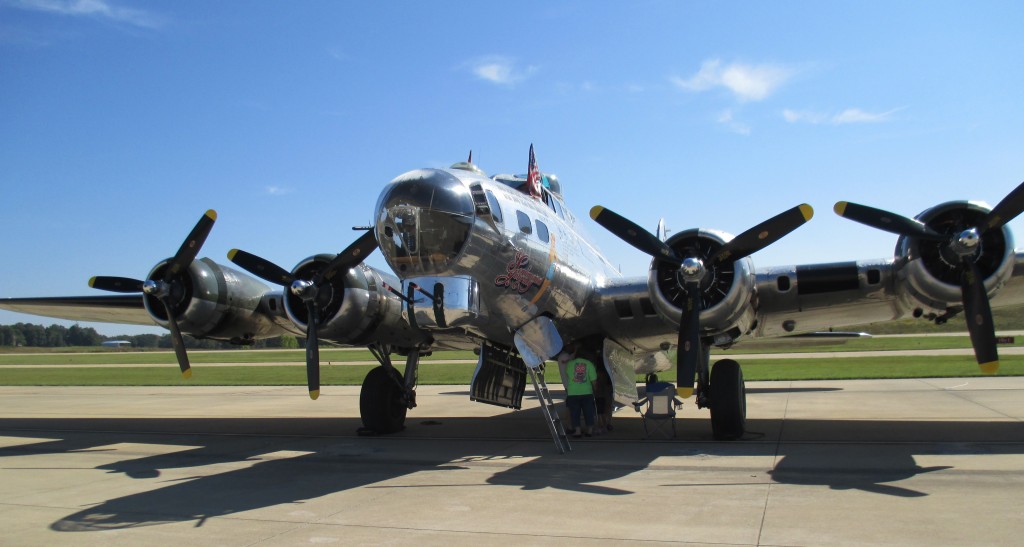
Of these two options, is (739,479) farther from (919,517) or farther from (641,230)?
(641,230)

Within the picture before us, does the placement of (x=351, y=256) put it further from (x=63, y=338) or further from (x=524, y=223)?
(x=63, y=338)

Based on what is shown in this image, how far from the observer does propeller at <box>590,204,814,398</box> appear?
10.1m

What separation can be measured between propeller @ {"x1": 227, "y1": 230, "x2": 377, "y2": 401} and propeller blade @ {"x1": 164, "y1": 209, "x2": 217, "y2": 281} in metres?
0.91

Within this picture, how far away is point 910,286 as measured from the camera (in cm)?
1016

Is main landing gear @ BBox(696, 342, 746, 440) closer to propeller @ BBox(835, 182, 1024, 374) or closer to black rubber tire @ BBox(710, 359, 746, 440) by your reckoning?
black rubber tire @ BBox(710, 359, 746, 440)

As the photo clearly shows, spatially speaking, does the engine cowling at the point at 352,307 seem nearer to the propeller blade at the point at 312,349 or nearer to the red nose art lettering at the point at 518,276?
the propeller blade at the point at 312,349

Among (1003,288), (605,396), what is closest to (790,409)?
(605,396)

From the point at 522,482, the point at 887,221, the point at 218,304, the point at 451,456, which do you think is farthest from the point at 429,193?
the point at 218,304

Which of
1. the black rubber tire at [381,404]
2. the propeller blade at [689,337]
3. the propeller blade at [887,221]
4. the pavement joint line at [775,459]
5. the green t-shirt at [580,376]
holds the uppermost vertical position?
the propeller blade at [887,221]

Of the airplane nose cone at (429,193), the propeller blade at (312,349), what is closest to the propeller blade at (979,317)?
the airplane nose cone at (429,193)

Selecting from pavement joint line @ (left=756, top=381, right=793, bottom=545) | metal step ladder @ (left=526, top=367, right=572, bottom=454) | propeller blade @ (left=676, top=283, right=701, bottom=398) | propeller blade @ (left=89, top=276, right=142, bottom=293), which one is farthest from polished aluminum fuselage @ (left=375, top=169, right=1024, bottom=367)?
propeller blade @ (left=89, top=276, right=142, bottom=293)

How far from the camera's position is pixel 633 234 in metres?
10.6

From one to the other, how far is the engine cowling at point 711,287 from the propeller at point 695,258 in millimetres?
149

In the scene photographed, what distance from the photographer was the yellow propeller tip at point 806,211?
10102 millimetres
